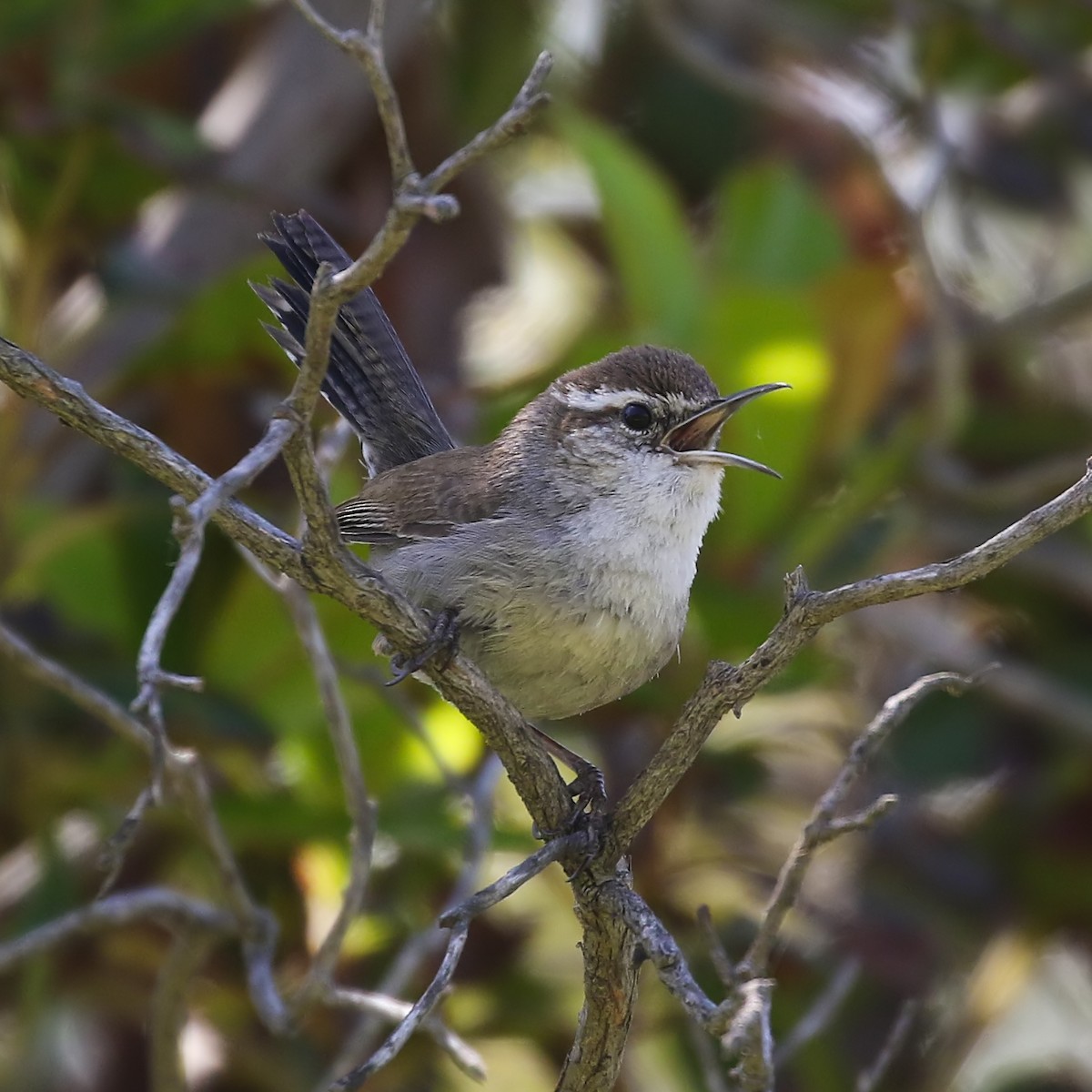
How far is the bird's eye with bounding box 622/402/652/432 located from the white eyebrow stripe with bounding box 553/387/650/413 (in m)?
0.01

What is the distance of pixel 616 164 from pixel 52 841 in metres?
2.25

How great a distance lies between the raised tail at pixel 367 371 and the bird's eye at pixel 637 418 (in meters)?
0.70

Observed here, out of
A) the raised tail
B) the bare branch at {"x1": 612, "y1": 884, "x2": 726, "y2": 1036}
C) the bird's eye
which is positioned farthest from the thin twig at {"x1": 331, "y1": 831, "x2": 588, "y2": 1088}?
the raised tail

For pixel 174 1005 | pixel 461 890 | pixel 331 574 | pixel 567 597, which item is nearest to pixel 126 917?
pixel 174 1005

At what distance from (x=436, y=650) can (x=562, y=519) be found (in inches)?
26.2

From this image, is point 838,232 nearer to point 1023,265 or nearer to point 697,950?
point 1023,265

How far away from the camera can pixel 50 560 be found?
3826mm

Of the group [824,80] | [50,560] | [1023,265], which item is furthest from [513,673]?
[1023,265]

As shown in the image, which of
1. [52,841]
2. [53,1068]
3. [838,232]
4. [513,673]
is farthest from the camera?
[838,232]

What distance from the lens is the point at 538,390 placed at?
14.3 feet

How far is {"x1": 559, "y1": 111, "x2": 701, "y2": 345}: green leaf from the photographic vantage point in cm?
428

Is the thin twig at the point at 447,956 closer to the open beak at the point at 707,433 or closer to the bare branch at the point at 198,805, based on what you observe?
the bare branch at the point at 198,805

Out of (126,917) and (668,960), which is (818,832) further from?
(126,917)

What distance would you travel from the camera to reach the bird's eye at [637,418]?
3438mm
